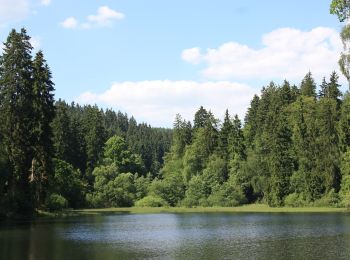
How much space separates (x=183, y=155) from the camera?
428 ft

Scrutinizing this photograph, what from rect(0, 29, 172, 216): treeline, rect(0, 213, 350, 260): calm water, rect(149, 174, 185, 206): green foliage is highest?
rect(0, 29, 172, 216): treeline

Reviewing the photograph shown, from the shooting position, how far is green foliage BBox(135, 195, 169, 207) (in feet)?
347

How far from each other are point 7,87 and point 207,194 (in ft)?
194

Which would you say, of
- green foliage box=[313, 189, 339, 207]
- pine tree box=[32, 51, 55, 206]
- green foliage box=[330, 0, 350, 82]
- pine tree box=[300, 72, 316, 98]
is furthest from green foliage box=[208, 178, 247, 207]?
green foliage box=[330, 0, 350, 82]

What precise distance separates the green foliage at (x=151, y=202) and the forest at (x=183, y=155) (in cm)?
21

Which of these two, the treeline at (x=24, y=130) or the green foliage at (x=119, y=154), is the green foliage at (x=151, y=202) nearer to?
the green foliage at (x=119, y=154)

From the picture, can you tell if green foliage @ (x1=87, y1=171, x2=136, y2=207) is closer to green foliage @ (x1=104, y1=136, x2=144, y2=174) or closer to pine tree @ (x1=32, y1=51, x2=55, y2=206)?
green foliage @ (x1=104, y1=136, x2=144, y2=174)

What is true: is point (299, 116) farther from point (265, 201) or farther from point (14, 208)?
point (14, 208)

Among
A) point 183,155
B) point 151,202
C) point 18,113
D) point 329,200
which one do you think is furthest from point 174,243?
point 183,155

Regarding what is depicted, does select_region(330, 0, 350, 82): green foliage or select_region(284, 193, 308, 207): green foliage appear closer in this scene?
select_region(330, 0, 350, 82): green foliage

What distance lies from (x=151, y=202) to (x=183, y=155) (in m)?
26.9

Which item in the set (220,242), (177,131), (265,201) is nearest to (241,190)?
(265,201)

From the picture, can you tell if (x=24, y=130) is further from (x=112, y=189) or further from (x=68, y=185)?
(x=112, y=189)

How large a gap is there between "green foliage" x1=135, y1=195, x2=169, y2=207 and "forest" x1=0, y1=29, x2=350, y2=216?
212 mm
